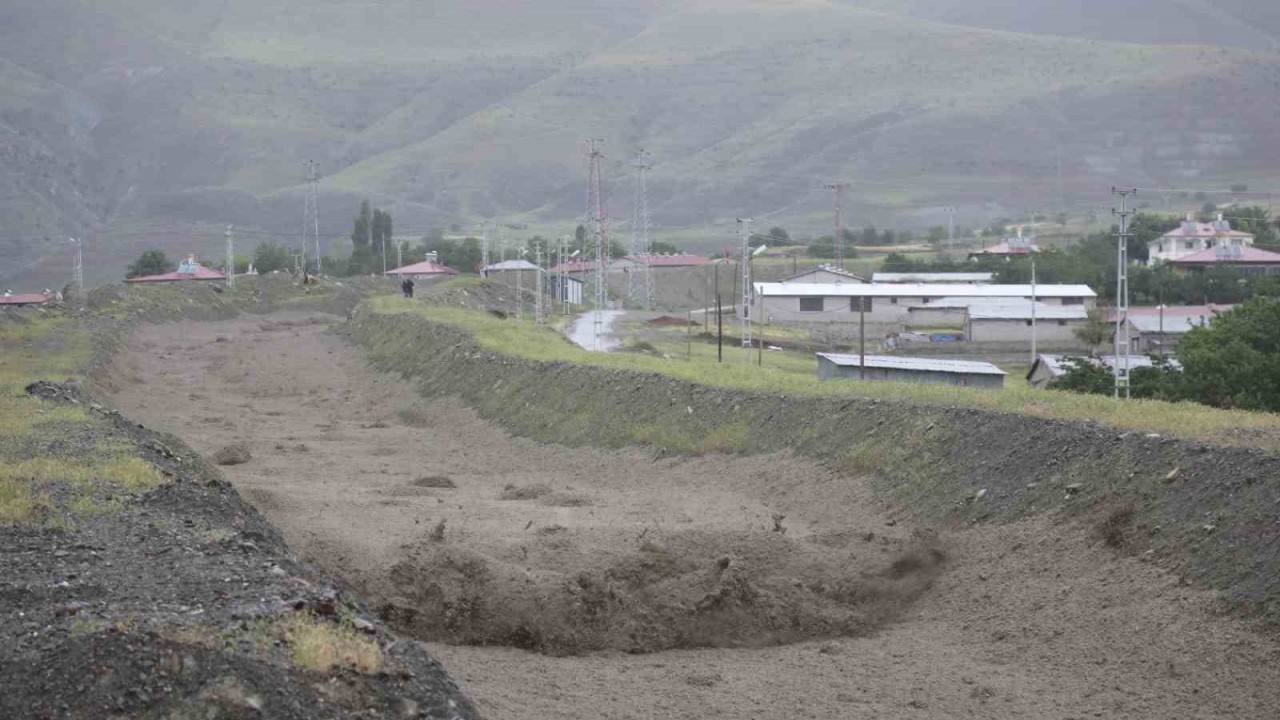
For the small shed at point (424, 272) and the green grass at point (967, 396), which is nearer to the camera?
the green grass at point (967, 396)

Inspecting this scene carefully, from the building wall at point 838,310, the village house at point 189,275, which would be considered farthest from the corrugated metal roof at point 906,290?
the village house at point 189,275

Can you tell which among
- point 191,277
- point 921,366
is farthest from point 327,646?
point 191,277

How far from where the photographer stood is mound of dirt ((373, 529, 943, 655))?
1708 centimetres

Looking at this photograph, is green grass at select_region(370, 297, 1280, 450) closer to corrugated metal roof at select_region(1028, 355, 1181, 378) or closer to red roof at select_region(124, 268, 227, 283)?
corrugated metal roof at select_region(1028, 355, 1181, 378)

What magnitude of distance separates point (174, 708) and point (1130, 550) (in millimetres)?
10125

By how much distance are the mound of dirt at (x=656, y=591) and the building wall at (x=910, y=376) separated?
25.9 meters

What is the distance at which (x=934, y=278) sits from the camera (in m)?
111

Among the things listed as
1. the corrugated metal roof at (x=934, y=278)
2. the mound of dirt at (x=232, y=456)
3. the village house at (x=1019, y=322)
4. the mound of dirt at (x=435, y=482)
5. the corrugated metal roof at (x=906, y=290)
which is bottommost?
the village house at (x=1019, y=322)

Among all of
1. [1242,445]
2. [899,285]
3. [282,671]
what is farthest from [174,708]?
[899,285]

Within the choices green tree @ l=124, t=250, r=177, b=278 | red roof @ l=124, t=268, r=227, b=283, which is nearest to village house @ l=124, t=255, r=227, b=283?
red roof @ l=124, t=268, r=227, b=283

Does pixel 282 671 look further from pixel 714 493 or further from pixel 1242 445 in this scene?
pixel 714 493

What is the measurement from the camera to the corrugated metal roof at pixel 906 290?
9050 centimetres

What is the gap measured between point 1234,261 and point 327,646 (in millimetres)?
105239

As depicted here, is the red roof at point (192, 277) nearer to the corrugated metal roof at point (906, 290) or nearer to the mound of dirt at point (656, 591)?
the corrugated metal roof at point (906, 290)
